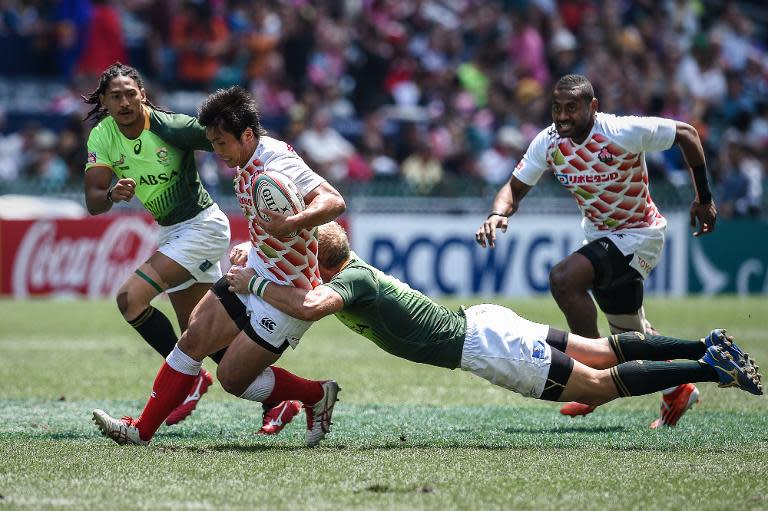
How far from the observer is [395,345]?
6988 millimetres

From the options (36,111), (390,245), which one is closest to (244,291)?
(390,245)

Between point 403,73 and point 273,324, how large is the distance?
15.7 m

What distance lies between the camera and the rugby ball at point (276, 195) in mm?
6641

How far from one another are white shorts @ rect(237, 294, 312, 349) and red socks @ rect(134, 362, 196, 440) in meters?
0.54

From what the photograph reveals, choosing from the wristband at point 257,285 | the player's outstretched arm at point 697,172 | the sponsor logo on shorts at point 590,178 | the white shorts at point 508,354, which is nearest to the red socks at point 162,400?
the wristband at point 257,285

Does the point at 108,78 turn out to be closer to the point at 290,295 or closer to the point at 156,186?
the point at 156,186

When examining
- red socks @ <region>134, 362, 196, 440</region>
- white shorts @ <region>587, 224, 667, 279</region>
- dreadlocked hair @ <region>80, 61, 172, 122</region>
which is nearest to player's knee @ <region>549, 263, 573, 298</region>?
white shorts @ <region>587, 224, 667, 279</region>

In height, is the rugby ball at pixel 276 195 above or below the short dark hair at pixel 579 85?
below

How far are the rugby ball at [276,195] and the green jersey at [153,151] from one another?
146 cm

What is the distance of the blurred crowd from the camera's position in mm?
19656

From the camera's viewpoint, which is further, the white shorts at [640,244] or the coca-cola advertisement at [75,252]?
the coca-cola advertisement at [75,252]

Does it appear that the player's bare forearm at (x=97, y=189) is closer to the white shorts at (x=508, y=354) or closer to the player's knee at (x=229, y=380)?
the player's knee at (x=229, y=380)

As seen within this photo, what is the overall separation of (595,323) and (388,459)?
2.22 m

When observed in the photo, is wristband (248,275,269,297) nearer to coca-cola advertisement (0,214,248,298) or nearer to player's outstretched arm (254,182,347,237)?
player's outstretched arm (254,182,347,237)
